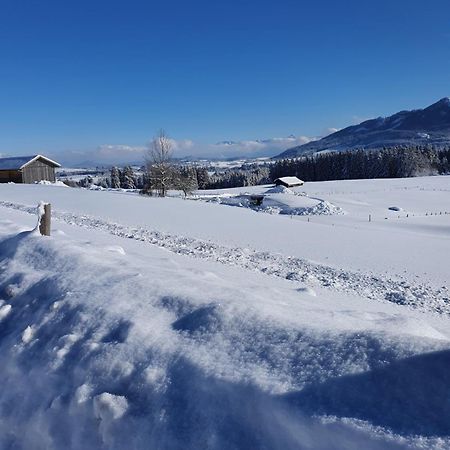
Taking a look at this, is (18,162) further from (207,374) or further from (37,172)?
(207,374)

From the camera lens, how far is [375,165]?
111062mm

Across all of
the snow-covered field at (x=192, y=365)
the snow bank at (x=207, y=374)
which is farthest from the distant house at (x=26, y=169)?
the snow bank at (x=207, y=374)

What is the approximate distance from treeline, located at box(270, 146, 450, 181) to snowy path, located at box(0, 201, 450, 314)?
102 m

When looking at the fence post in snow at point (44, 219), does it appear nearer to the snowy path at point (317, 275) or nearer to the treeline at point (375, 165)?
the snowy path at point (317, 275)

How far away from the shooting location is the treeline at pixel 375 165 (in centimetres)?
10719

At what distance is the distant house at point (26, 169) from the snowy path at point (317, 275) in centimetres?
4674

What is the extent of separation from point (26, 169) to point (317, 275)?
5553cm

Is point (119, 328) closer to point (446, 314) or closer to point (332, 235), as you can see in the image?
point (446, 314)

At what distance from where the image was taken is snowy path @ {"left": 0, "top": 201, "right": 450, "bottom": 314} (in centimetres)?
1089

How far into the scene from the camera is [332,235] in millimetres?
20703

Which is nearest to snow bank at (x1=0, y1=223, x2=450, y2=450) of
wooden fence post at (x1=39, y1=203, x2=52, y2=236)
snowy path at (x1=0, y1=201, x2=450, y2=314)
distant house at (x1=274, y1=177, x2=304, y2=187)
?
wooden fence post at (x1=39, y1=203, x2=52, y2=236)

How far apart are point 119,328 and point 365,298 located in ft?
22.9

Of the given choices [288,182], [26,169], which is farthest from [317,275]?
[288,182]

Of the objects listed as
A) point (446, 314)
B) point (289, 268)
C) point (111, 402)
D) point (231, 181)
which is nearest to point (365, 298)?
→ point (446, 314)
